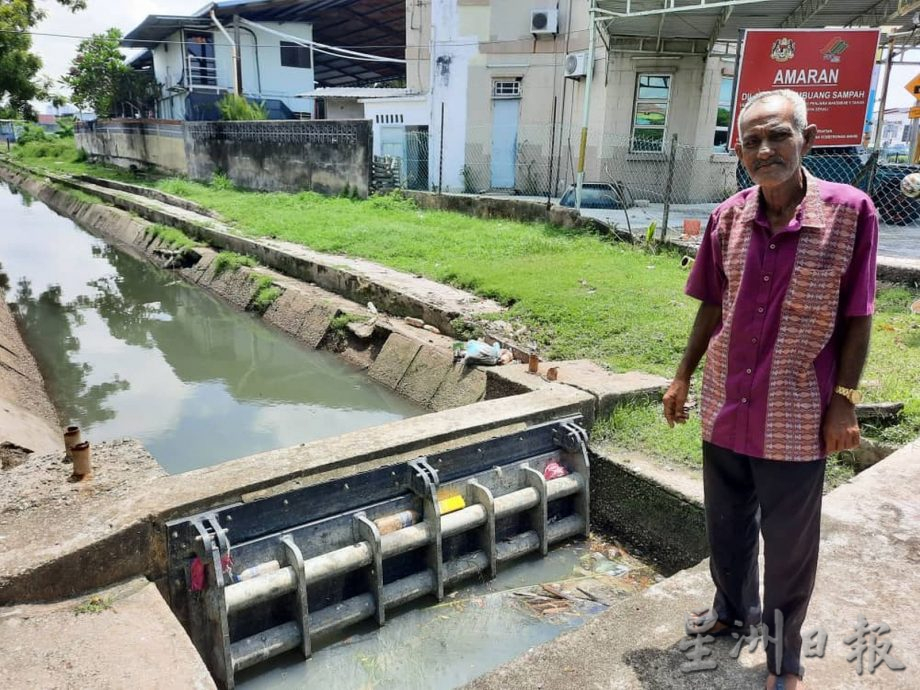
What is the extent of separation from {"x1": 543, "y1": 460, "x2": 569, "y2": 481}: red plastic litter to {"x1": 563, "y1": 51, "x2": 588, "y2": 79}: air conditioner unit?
36.3ft

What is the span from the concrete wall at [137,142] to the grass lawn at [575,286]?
35.8ft

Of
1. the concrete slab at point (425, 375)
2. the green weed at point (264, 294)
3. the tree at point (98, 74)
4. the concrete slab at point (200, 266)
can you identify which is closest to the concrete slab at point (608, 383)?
the concrete slab at point (425, 375)

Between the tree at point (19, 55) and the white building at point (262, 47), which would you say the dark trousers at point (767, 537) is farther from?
the white building at point (262, 47)

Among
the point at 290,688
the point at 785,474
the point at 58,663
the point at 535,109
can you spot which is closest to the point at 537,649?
the point at 785,474

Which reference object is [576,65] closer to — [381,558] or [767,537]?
[381,558]

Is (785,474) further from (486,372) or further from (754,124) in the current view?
(486,372)

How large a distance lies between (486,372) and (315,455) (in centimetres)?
228

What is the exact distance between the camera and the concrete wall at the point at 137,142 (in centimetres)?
2439

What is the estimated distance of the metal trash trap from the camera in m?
3.47

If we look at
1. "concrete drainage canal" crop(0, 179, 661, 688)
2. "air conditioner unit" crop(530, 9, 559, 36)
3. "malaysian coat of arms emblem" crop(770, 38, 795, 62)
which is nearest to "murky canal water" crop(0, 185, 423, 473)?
"concrete drainage canal" crop(0, 179, 661, 688)

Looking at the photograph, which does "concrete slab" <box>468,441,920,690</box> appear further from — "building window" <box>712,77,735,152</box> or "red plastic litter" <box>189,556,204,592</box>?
"building window" <box>712,77,735,152</box>

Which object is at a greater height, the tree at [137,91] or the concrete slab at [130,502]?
the tree at [137,91]

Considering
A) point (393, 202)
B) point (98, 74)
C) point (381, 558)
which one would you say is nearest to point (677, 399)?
point (381, 558)

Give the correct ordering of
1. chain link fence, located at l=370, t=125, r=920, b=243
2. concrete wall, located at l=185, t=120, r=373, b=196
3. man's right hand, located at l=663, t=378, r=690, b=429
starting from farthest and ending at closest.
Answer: concrete wall, located at l=185, t=120, r=373, b=196, chain link fence, located at l=370, t=125, r=920, b=243, man's right hand, located at l=663, t=378, r=690, b=429
